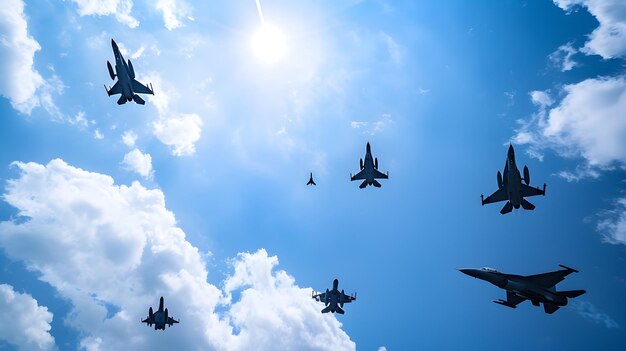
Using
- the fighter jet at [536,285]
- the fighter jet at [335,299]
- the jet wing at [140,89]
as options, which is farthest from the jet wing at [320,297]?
the jet wing at [140,89]

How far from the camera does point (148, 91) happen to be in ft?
147

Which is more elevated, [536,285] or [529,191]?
[529,191]

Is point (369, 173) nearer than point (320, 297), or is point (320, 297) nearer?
point (369, 173)

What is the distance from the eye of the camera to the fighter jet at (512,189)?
120ft

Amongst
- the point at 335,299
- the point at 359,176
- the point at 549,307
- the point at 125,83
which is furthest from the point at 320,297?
the point at 125,83

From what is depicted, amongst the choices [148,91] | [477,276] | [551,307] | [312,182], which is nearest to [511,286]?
[477,276]

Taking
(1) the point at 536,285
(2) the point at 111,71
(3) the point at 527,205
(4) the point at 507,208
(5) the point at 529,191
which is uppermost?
(2) the point at 111,71

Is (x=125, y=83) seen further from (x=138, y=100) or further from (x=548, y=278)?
(x=548, y=278)

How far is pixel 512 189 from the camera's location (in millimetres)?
38719

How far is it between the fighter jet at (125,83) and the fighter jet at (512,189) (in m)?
43.1

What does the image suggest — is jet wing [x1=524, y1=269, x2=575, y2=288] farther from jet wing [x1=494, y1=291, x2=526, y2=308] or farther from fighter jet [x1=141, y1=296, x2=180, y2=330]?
fighter jet [x1=141, y1=296, x2=180, y2=330]

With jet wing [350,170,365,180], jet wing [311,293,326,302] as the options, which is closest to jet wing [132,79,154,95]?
jet wing [350,170,365,180]

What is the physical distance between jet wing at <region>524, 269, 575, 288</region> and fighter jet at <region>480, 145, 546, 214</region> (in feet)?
31.3

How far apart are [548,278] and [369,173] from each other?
23627 mm
